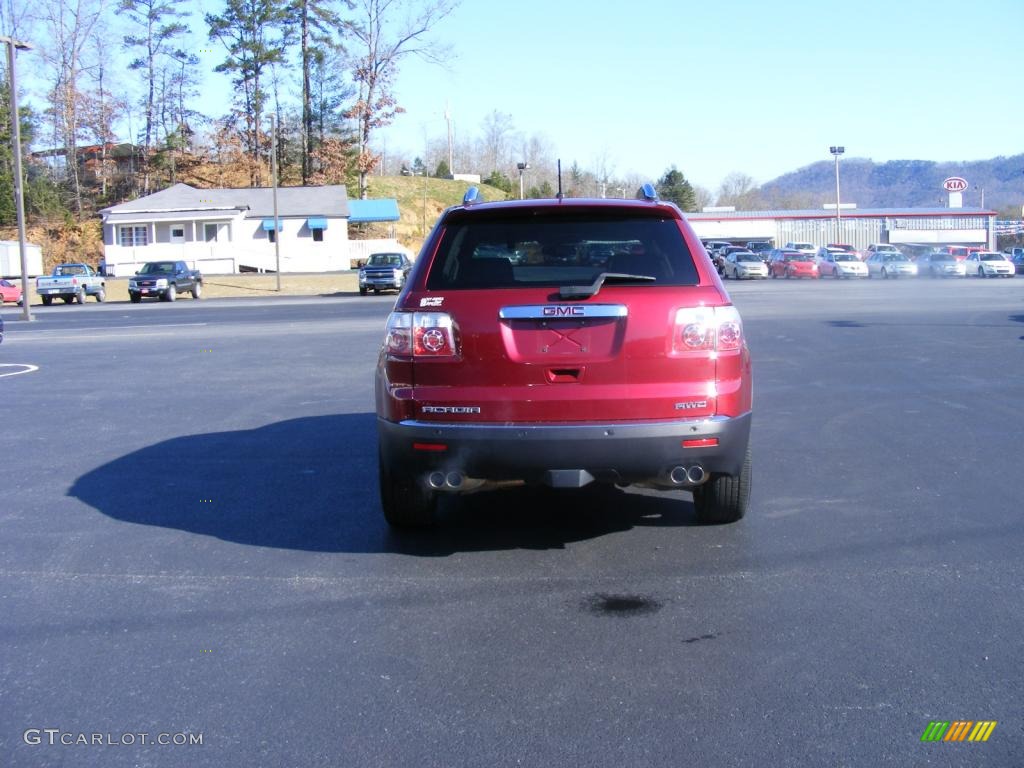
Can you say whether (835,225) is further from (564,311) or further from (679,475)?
(564,311)

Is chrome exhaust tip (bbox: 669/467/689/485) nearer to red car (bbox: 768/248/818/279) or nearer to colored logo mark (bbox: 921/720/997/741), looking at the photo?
colored logo mark (bbox: 921/720/997/741)

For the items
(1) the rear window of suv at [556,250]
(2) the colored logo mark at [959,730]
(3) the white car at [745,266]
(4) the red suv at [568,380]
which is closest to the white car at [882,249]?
(3) the white car at [745,266]

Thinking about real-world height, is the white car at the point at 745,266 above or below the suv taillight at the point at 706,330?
above

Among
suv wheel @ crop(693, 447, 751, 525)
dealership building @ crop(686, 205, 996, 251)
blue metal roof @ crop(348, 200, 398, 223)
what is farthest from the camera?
dealership building @ crop(686, 205, 996, 251)

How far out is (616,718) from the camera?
362 centimetres

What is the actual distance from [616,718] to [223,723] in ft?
4.60

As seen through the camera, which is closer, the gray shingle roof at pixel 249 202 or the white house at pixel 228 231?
the white house at pixel 228 231

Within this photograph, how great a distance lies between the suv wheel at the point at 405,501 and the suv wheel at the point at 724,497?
151cm

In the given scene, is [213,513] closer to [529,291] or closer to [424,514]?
[424,514]

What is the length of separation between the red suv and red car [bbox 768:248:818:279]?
162 feet

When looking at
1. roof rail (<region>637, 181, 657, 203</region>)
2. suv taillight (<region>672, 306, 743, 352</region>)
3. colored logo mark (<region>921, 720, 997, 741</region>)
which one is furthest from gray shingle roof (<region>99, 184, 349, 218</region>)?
colored logo mark (<region>921, 720, 997, 741</region>)

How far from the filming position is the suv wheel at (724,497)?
575cm

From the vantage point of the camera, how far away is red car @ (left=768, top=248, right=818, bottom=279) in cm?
5249

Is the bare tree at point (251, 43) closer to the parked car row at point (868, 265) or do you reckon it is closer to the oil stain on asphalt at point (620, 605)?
the parked car row at point (868, 265)
